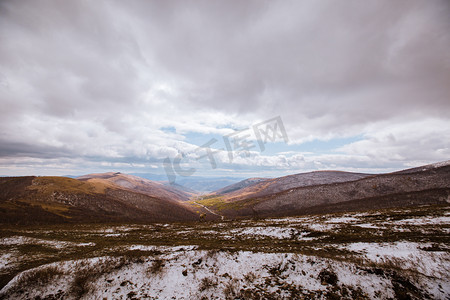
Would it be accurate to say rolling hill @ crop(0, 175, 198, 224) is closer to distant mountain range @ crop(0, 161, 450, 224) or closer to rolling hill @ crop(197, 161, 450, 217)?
distant mountain range @ crop(0, 161, 450, 224)

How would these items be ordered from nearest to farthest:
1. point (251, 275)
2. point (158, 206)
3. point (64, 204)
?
point (251, 275)
point (64, 204)
point (158, 206)

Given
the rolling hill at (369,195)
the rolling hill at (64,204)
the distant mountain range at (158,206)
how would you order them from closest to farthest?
the rolling hill at (64,204)
the distant mountain range at (158,206)
the rolling hill at (369,195)

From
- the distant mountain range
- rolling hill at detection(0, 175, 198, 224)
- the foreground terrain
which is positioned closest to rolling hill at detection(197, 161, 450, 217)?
the distant mountain range

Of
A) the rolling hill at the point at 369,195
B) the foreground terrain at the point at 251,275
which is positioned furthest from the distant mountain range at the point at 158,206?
the foreground terrain at the point at 251,275

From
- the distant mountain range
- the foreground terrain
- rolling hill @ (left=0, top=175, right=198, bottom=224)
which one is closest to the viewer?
the foreground terrain

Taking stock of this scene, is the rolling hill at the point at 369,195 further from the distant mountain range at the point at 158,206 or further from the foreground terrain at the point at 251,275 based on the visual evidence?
the foreground terrain at the point at 251,275

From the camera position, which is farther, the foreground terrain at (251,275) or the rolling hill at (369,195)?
the rolling hill at (369,195)

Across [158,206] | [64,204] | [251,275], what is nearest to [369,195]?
[251,275]

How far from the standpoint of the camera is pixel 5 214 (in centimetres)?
7012

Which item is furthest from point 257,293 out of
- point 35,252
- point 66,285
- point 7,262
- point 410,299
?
point 35,252

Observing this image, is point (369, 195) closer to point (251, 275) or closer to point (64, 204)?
point (251, 275)

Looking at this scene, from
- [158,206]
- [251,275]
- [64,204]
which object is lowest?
[158,206]

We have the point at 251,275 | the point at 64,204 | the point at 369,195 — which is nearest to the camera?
the point at 251,275

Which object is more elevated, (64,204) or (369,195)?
(64,204)
